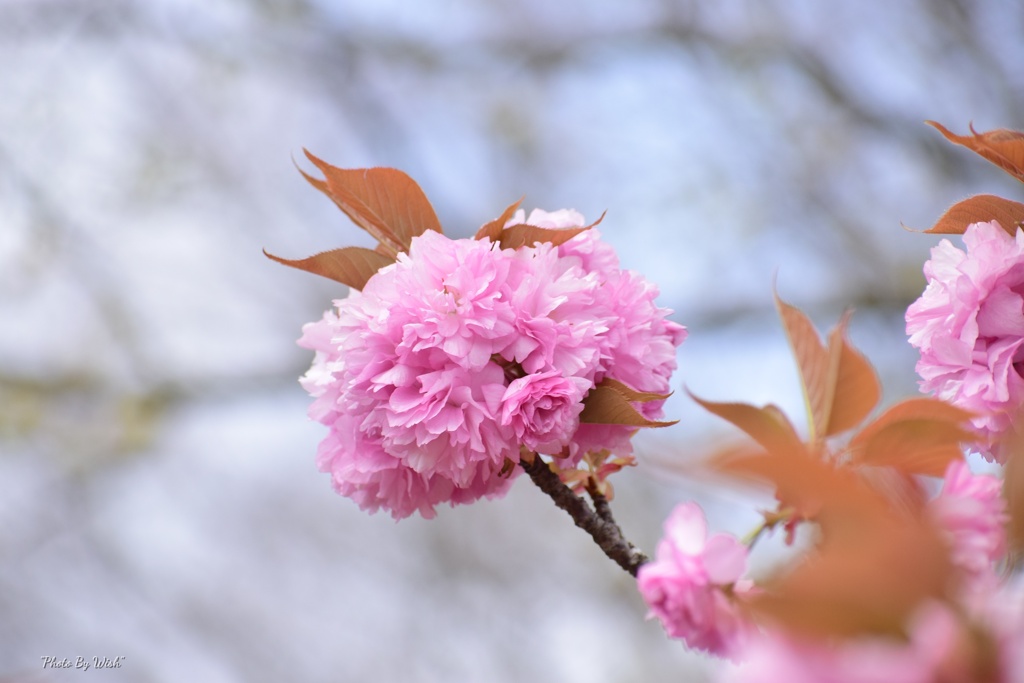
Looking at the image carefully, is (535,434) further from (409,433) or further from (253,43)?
(253,43)

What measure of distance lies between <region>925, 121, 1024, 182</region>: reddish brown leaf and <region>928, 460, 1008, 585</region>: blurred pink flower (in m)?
0.19

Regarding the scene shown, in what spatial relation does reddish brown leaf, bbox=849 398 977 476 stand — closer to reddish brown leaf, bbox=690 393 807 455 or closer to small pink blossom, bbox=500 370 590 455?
reddish brown leaf, bbox=690 393 807 455

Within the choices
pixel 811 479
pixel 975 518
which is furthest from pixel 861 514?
pixel 975 518

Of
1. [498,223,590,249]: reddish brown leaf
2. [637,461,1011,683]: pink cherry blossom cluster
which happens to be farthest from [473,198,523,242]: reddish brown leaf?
[637,461,1011,683]: pink cherry blossom cluster

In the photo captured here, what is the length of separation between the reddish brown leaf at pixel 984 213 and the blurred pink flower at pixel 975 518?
184 millimetres

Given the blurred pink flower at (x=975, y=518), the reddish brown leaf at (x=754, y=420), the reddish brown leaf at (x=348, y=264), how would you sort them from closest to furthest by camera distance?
1. the blurred pink flower at (x=975, y=518)
2. the reddish brown leaf at (x=754, y=420)
3. the reddish brown leaf at (x=348, y=264)

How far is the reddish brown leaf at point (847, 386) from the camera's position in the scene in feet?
1.57

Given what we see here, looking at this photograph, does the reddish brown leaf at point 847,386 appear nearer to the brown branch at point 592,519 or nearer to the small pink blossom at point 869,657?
the brown branch at point 592,519

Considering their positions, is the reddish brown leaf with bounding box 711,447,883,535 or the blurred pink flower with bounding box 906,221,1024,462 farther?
the blurred pink flower with bounding box 906,221,1024,462

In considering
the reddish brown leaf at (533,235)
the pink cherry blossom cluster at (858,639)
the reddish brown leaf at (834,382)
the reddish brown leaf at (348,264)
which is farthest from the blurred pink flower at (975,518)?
the reddish brown leaf at (348,264)

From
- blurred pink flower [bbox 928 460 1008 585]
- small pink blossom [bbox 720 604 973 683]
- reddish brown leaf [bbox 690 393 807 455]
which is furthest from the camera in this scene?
reddish brown leaf [bbox 690 393 807 455]

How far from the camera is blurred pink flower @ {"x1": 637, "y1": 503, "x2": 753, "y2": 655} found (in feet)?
1.24

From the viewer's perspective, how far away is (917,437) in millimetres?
414

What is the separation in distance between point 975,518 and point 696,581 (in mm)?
110
